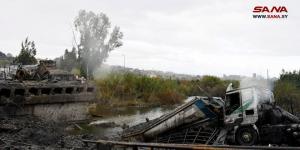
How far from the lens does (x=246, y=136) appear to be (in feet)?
41.1

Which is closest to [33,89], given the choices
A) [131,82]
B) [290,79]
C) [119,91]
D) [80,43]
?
[290,79]

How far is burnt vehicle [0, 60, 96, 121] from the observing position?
21156 mm

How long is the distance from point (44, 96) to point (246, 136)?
44.2ft

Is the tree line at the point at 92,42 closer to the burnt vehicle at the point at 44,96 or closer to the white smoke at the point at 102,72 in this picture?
the white smoke at the point at 102,72

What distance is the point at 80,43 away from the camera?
5903cm

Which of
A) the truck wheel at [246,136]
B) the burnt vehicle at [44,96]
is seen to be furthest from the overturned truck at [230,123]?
the burnt vehicle at [44,96]

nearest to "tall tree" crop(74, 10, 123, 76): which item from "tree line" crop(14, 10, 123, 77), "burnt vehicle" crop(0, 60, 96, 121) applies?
"tree line" crop(14, 10, 123, 77)

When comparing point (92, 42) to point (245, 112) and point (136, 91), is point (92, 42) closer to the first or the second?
point (136, 91)

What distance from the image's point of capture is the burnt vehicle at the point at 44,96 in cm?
2116

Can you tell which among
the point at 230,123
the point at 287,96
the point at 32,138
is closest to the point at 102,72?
the point at 287,96

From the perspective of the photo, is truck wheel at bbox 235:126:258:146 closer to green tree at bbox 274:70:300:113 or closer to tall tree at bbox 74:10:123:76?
green tree at bbox 274:70:300:113

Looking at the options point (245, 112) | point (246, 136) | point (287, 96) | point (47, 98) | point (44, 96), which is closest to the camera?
point (246, 136)

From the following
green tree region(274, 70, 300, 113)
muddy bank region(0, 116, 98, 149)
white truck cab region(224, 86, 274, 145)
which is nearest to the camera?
white truck cab region(224, 86, 274, 145)

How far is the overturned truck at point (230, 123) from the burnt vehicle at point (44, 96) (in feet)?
28.7
